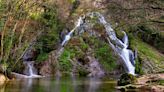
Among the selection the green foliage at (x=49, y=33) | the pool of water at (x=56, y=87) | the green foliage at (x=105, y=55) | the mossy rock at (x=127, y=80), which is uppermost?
the green foliage at (x=49, y=33)

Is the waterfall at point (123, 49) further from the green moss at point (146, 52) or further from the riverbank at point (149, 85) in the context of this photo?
the riverbank at point (149, 85)

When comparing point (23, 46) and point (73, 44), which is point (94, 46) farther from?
point (23, 46)

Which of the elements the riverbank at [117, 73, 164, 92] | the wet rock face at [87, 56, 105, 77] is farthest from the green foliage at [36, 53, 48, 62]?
the riverbank at [117, 73, 164, 92]

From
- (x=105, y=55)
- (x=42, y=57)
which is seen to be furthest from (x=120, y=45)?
(x=42, y=57)

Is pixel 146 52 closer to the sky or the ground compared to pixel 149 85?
closer to the sky

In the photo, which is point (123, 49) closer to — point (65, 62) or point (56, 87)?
point (65, 62)

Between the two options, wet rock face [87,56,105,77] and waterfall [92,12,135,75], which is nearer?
waterfall [92,12,135,75]

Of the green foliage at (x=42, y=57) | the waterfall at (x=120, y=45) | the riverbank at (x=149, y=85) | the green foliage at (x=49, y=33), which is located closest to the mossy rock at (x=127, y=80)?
the riverbank at (x=149, y=85)

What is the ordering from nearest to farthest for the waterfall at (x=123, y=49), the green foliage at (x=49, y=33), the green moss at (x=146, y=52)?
the green moss at (x=146, y=52) → the waterfall at (x=123, y=49) → the green foliage at (x=49, y=33)

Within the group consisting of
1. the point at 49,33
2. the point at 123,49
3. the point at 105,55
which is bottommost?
the point at 105,55

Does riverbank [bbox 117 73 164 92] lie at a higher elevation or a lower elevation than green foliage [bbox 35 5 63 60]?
lower

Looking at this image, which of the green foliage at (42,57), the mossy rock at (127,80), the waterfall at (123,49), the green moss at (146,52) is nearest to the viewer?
the mossy rock at (127,80)

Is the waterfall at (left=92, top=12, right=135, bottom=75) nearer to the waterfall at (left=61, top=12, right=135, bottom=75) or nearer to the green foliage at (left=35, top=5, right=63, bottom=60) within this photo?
the waterfall at (left=61, top=12, right=135, bottom=75)

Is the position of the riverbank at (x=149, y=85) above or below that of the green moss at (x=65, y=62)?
below
